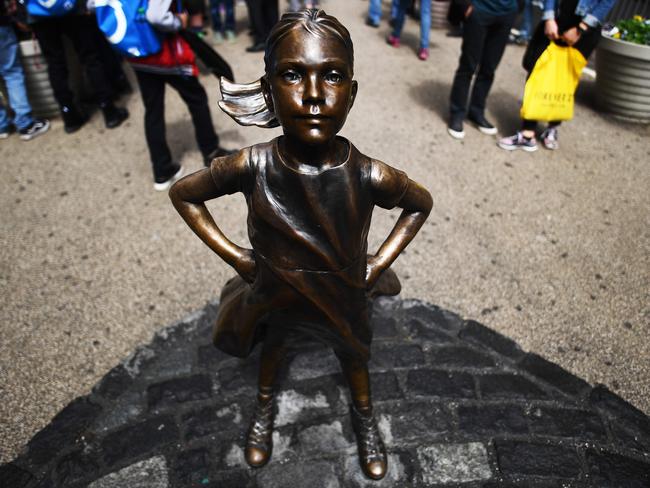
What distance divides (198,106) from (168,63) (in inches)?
19.5

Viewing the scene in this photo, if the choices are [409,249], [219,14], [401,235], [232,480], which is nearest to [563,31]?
[409,249]

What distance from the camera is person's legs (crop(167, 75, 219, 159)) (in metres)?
3.84

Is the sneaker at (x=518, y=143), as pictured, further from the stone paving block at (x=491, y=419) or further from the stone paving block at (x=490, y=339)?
the stone paving block at (x=491, y=419)

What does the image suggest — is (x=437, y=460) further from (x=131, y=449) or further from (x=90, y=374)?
(x=90, y=374)

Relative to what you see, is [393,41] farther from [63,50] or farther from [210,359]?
[210,359]

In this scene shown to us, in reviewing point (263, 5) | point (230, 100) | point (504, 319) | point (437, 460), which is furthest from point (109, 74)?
point (437, 460)

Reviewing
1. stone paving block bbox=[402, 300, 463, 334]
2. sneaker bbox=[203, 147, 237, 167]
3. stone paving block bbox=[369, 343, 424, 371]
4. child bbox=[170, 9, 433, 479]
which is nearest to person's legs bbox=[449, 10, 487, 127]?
sneaker bbox=[203, 147, 237, 167]

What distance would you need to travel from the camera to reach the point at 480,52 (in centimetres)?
460

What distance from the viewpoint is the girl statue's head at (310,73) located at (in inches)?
51.9

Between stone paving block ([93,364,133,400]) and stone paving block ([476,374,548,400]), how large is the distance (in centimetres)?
188

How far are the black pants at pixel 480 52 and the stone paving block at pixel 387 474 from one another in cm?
382

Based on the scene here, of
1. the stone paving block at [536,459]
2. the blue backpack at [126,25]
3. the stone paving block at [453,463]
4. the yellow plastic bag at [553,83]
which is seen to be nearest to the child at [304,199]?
the stone paving block at [453,463]

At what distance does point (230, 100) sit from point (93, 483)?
175 centimetres

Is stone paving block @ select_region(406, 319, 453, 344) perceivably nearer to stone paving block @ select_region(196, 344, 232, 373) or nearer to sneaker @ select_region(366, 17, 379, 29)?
stone paving block @ select_region(196, 344, 232, 373)
